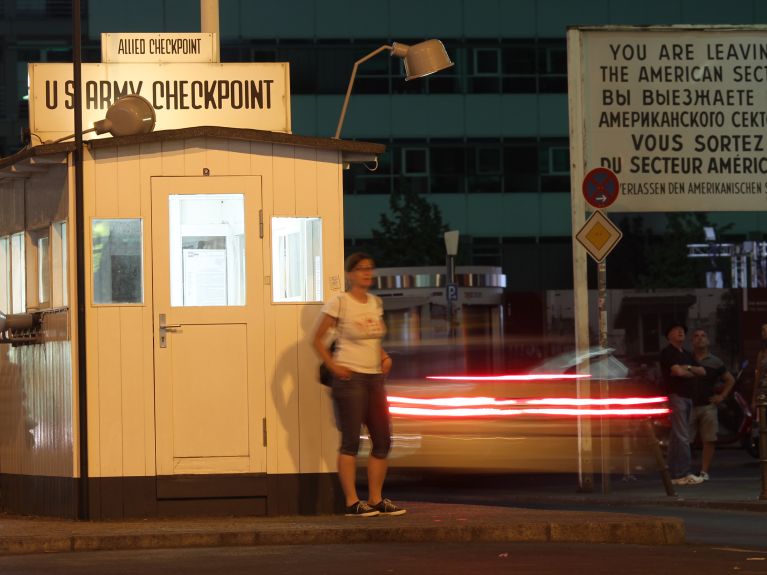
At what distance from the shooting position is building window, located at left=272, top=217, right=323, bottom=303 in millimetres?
11680

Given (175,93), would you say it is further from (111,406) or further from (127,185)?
(111,406)

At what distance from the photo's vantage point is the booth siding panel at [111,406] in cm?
1145

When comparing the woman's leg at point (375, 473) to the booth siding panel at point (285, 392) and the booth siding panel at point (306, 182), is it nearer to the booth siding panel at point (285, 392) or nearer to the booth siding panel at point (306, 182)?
the booth siding panel at point (285, 392)

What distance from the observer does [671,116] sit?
57.8 ft

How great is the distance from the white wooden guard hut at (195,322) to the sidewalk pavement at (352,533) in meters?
0.72

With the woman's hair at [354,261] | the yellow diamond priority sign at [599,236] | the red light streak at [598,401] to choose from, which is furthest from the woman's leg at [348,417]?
the yellow diamond priority sign at [599,236]

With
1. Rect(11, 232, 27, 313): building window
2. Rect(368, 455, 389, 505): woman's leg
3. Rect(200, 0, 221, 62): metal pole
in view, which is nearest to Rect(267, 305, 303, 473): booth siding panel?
Rect(368, 455, 389, 505): woman's leg

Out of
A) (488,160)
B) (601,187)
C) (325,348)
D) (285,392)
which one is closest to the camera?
(325,348)

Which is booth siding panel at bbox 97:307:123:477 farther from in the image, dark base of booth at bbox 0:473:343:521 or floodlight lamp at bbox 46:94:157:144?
floodlight lamp at bbox 46:94:157:144

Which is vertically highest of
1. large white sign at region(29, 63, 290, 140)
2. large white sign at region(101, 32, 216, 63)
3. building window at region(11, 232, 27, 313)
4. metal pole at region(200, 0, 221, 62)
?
metal pole at region(200, 0, 221, 62)

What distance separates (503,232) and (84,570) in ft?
143

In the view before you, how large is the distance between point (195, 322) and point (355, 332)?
1.24 m

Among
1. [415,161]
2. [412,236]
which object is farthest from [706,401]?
[415,161]

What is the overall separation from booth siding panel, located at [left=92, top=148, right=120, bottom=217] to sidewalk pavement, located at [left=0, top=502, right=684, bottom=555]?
2.33 m
